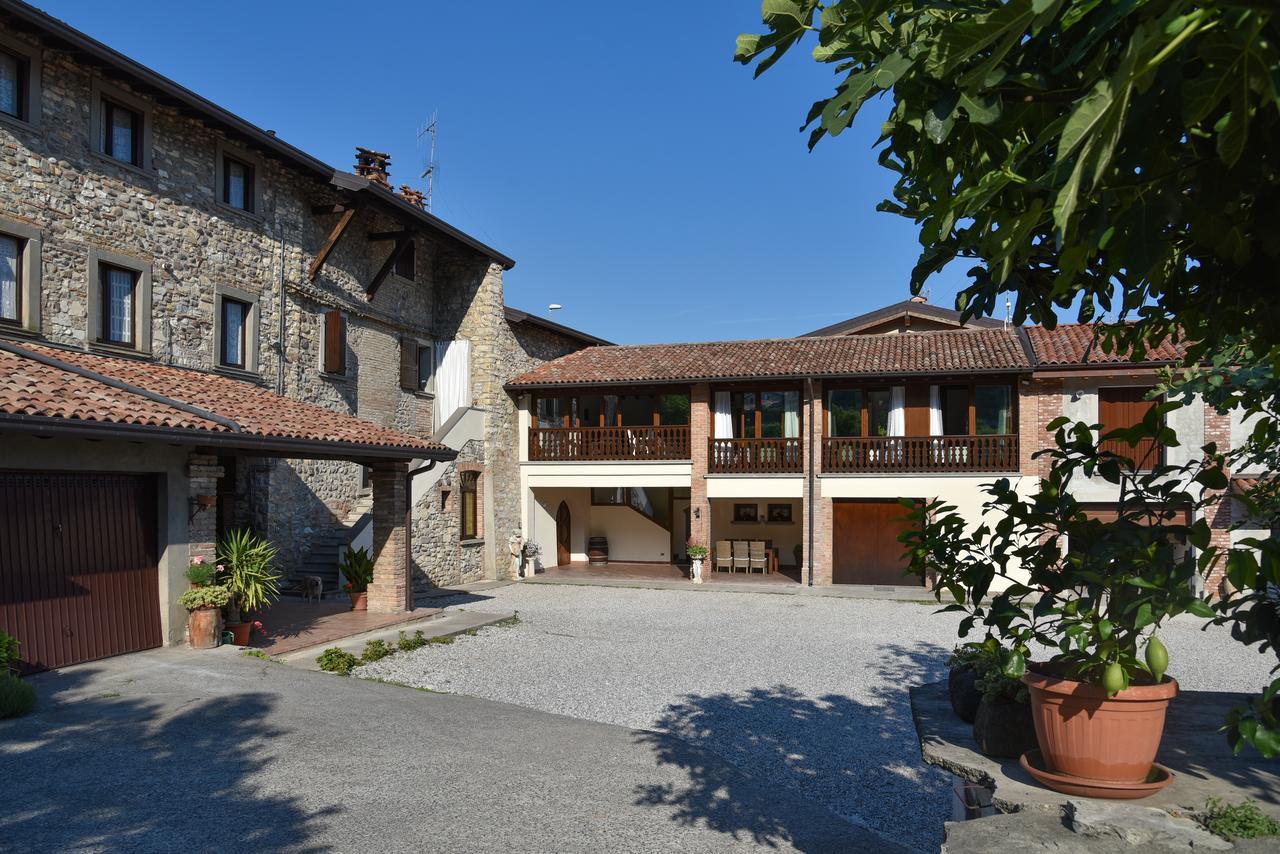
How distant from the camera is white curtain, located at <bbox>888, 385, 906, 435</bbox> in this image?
19578 mm

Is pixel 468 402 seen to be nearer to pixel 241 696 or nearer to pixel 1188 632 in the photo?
pixel 241 696

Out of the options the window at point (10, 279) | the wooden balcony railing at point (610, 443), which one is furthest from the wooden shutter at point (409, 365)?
the window at point (10, 279)

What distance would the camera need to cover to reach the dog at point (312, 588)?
14969mm

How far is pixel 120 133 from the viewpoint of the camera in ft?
40.5

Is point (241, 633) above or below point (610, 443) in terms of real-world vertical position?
below

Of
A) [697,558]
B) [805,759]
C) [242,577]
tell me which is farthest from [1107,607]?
[697,558]

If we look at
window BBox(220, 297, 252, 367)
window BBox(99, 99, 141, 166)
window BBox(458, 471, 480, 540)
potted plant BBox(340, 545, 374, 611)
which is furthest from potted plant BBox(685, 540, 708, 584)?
window BBox(99, 99, 141, 166)

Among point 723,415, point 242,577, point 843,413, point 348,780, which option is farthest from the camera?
point 723,415

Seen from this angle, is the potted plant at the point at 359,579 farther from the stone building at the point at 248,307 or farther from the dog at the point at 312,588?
the dog at the point at 312,588

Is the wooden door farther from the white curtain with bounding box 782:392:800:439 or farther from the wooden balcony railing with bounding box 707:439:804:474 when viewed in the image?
the white curtain with bounding box 782:392:800:439

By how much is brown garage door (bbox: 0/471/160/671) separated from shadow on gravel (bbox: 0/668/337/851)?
1095 millimetres

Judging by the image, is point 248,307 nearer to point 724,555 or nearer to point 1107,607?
point 724,555

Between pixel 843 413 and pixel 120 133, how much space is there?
1534 centimetres

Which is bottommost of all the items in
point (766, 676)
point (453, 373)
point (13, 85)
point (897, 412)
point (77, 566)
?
point (766, 676)
